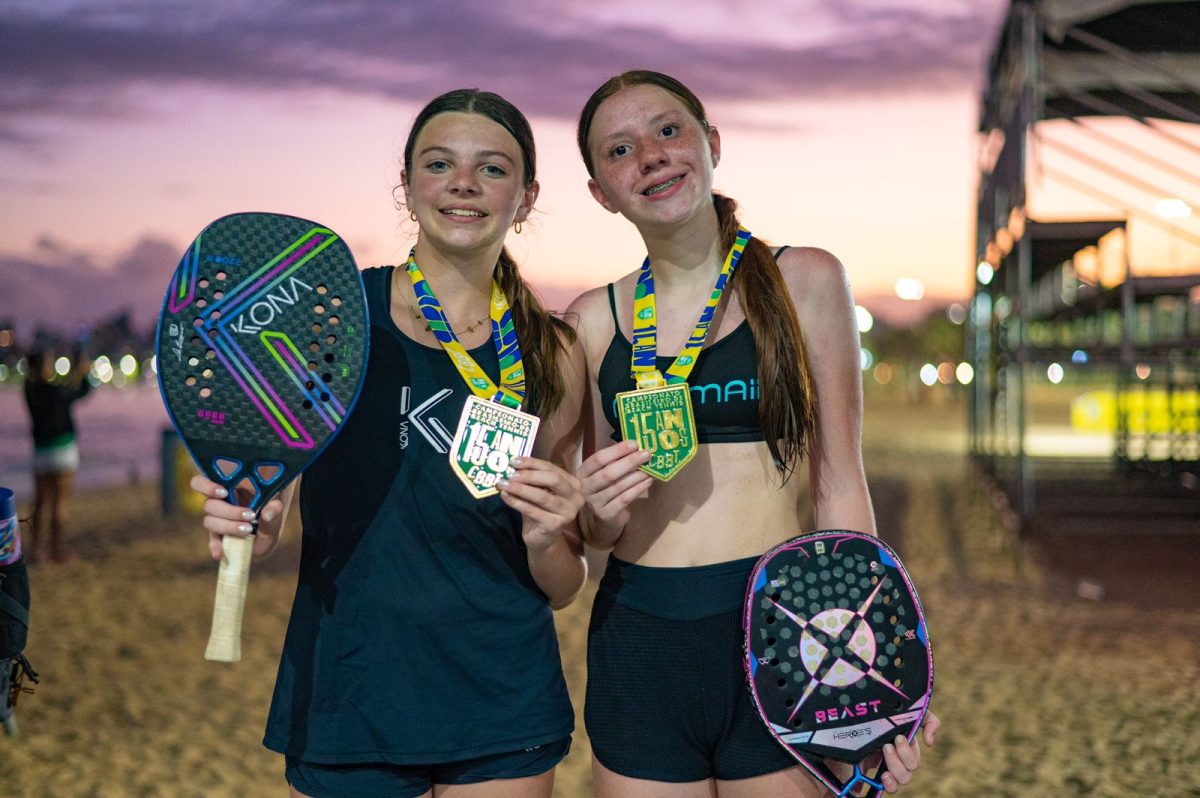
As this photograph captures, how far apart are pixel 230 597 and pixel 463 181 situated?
0.95 metres

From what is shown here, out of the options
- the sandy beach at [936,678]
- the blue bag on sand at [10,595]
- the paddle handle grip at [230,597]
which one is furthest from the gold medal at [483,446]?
the sandy beach at [936,678]

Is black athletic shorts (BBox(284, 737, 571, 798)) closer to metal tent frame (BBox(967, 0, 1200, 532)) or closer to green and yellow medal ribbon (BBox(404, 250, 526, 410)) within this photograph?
green and yellow medal ribbon (BBox(404, 250, 526, 410))

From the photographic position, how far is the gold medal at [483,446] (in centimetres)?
209

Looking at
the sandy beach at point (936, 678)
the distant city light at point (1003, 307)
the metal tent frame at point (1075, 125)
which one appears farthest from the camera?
the distant city light at point (1003, 307)

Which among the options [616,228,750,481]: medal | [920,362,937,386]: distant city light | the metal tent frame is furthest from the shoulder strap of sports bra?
[920,362,937,386]: distant city light

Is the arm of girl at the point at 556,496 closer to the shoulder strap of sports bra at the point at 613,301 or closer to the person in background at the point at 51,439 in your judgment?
the shoulder strap of sports bra at the point at 613,301

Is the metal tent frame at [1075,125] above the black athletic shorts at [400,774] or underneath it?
above

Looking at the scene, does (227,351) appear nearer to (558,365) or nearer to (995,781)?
(558,365)

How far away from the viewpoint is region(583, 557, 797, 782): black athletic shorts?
221cm

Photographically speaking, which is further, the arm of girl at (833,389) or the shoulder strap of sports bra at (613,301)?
the shoulder strap of sports bra at (613,301)

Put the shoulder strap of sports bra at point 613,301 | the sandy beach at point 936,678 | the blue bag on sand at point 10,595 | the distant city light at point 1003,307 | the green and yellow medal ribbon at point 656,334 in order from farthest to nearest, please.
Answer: the distant city light at point 1003,307 → the sandy beach at point 936,678 → the shoulder strap of sports bra at point 613,301 → the green and yellow medal ribbon at point 656,334 → the blue bag on sand at point 10,595

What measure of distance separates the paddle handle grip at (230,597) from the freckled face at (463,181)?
745 millimetres

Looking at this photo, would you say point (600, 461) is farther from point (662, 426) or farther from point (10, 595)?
point (10, 595)

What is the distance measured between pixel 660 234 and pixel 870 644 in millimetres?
989
